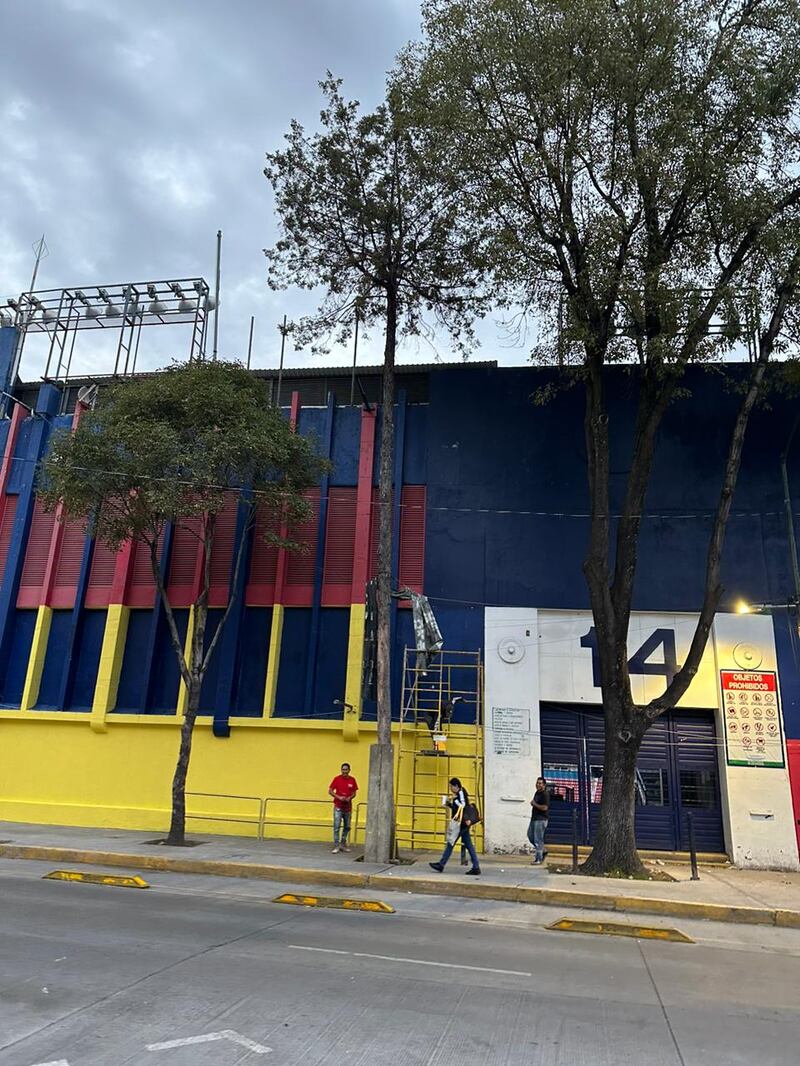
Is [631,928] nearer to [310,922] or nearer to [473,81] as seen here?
[310,922]

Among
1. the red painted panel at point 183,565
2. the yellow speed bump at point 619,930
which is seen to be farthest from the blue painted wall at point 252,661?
the yellow speed bump at point 619,930

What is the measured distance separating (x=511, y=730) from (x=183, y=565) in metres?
9.34

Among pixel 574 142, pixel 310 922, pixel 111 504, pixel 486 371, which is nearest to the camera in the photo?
pixel 310 922

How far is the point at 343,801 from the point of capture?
51.3ft

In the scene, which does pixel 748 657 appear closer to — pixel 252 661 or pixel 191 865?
pixel 252 661

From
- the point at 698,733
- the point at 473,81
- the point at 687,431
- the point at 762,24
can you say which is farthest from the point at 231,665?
the point at 762,24

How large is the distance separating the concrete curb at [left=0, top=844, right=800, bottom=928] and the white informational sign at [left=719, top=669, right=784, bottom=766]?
5.59 meters

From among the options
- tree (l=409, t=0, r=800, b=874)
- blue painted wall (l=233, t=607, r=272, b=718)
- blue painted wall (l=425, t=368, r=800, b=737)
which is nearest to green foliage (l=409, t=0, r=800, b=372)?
tree (l=409, t=0, r=800, b=874)

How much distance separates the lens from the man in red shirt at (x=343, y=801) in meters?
15.6

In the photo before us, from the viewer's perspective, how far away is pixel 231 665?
1834 centimetres

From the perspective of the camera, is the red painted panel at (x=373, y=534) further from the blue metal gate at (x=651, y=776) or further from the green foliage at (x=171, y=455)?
the blue metal gate at (x=651, y=776)

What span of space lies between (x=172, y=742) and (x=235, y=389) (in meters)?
8.61

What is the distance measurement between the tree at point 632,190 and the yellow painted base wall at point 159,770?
Answer: 668 centimetres

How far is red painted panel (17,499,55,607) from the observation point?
20281 millimetres
